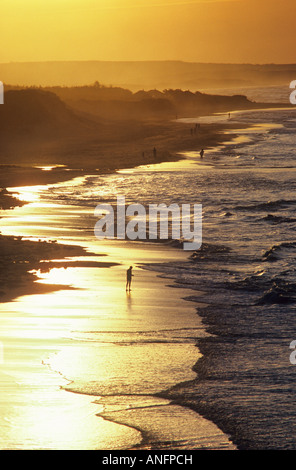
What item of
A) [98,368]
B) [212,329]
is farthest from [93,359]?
[212,329]

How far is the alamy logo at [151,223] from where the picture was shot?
27688mm

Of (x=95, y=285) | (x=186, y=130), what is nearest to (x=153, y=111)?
(x=186, y=130)

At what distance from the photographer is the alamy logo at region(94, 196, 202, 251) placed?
27.7 m

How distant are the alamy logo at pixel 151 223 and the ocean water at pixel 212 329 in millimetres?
594

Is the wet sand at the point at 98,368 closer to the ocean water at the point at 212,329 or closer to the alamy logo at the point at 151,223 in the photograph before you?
the ocean water at the point at 212,329

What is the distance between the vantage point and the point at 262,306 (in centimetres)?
1780

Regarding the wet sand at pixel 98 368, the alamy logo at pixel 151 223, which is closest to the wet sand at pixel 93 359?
the wet sand at pixel 98 368

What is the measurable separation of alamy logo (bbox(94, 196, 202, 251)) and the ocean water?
0.59 metres

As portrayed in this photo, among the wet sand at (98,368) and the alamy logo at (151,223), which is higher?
the alamy logo at (151,223)

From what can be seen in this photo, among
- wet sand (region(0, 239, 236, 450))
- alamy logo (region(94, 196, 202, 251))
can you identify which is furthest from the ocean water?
alamy logo (region(94, 196, 202, 251))

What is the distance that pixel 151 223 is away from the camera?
3103 cm

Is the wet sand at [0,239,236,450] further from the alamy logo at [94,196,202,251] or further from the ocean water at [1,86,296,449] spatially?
the alamy logo at [94,196,202,251]

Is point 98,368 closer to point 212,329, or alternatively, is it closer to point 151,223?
point 212,329

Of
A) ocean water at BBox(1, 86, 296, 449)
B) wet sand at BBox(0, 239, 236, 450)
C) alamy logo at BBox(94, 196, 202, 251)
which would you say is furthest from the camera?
alamy logo at BBox(94, 196, 202, 251)
